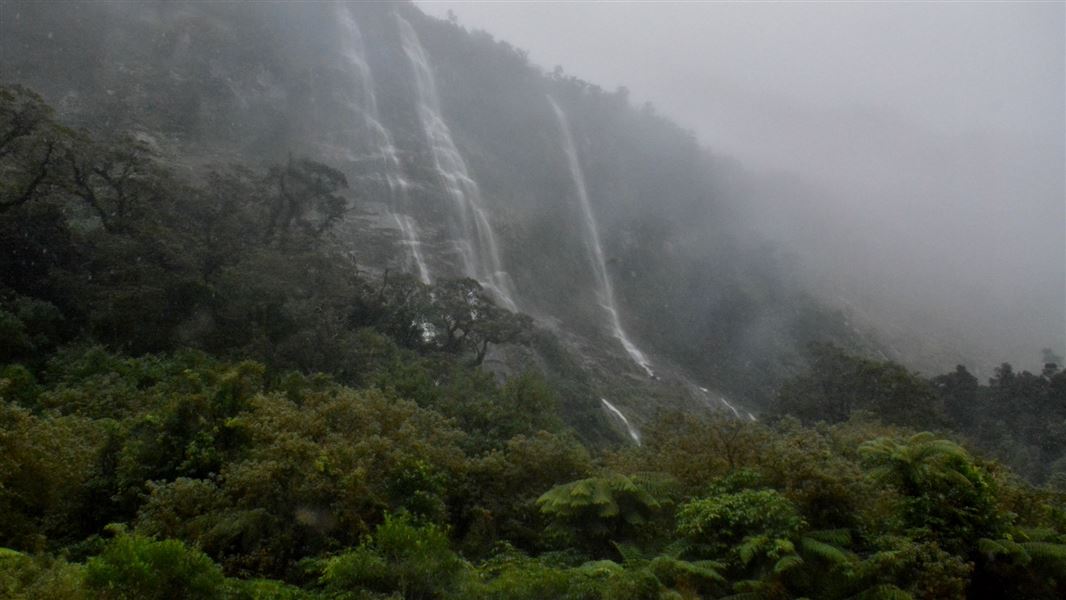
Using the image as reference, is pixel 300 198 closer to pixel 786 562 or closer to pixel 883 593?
pixel 786 562

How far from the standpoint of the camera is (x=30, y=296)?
19.2 metres

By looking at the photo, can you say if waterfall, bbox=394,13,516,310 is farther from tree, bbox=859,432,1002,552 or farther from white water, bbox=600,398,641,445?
tree, bbox=859,432,1002,552

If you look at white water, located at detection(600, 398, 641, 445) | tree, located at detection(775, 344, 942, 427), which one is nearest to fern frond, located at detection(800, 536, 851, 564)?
tree, located at detection(775, 344, 942, 427)

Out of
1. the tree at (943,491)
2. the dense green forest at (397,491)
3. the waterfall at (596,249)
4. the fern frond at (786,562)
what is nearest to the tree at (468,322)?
the dense green forest at (397,491)

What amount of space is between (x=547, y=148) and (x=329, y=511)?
208ft

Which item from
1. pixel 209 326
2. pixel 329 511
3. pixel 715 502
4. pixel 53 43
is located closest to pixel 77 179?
pixel 209 326

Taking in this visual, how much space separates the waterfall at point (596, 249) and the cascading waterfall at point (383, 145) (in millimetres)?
14759

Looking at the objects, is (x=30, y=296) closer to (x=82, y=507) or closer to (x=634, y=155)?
(x=82, y=507)

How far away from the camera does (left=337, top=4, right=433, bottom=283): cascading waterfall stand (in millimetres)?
41844

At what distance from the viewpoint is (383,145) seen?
51.2 metres

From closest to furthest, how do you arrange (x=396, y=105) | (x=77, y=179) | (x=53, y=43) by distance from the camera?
(x=77, y=179) → (x=53, y=43) → (x=396, y=105)

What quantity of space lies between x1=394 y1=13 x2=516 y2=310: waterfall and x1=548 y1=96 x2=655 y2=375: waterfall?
869 centimetres

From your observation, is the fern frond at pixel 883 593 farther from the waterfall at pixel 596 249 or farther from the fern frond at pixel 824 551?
the waterfall at pixel 596 249

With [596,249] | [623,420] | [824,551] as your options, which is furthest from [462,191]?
[824,551]
